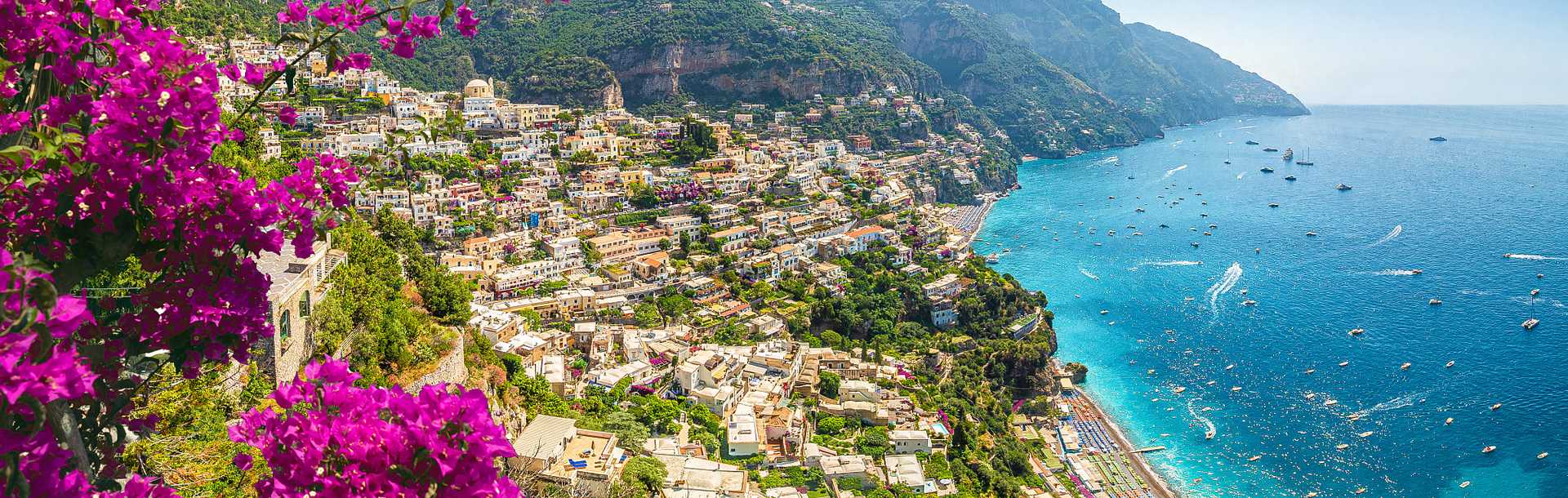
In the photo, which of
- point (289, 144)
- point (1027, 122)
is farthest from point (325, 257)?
point (1027, 122)

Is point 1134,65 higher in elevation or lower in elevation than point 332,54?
higher

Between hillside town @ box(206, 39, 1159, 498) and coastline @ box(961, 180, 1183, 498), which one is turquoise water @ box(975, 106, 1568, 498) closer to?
coastline @ box(961, 180, 1183, 498)

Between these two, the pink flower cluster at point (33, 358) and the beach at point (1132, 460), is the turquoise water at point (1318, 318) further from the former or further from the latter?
the pink flower cluster at point (33, 358)

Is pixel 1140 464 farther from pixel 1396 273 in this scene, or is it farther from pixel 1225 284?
pixel 1396 273

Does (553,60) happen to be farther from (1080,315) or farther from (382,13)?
(382,13)

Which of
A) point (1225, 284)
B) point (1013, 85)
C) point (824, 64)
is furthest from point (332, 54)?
point (1013, 85)
